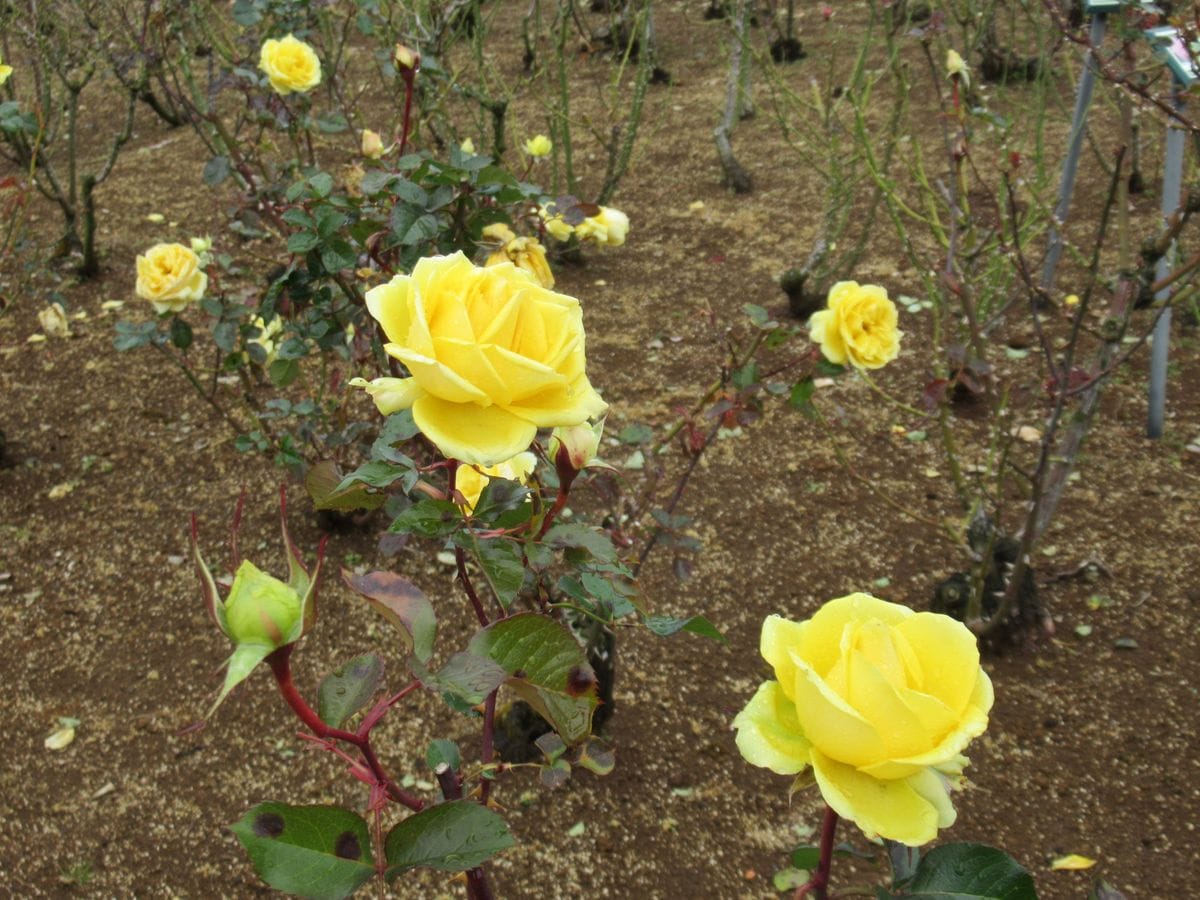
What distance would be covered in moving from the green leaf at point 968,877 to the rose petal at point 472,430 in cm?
35

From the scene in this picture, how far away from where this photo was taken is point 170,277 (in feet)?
6.89

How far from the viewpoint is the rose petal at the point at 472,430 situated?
638 mm

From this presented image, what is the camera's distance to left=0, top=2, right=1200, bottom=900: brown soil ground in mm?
1675

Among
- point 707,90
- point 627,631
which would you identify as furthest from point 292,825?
point 707,90

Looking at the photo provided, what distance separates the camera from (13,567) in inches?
94.3

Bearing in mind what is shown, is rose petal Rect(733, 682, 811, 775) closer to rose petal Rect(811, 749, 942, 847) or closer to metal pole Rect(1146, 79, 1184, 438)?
rose petal Rect(811, 749, 942, 847)

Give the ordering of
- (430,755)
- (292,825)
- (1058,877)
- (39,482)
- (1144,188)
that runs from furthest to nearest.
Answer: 1. (1144,188)
2. (39,482)
3. (1058,877)
4. (430,755)
5. (292,825)

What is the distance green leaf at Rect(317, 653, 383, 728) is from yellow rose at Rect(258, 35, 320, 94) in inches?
69.4

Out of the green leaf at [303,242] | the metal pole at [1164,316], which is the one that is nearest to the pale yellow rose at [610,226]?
the green leaf at [303,242]

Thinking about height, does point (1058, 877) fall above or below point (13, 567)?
above

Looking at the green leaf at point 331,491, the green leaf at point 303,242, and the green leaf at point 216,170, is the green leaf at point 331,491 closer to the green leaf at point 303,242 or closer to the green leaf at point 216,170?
the green leaf at point 303,242

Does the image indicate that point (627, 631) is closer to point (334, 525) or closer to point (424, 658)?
point (334, 525)

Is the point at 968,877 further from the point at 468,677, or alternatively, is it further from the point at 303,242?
the point at 303,242

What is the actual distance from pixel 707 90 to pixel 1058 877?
4424 millimetres
